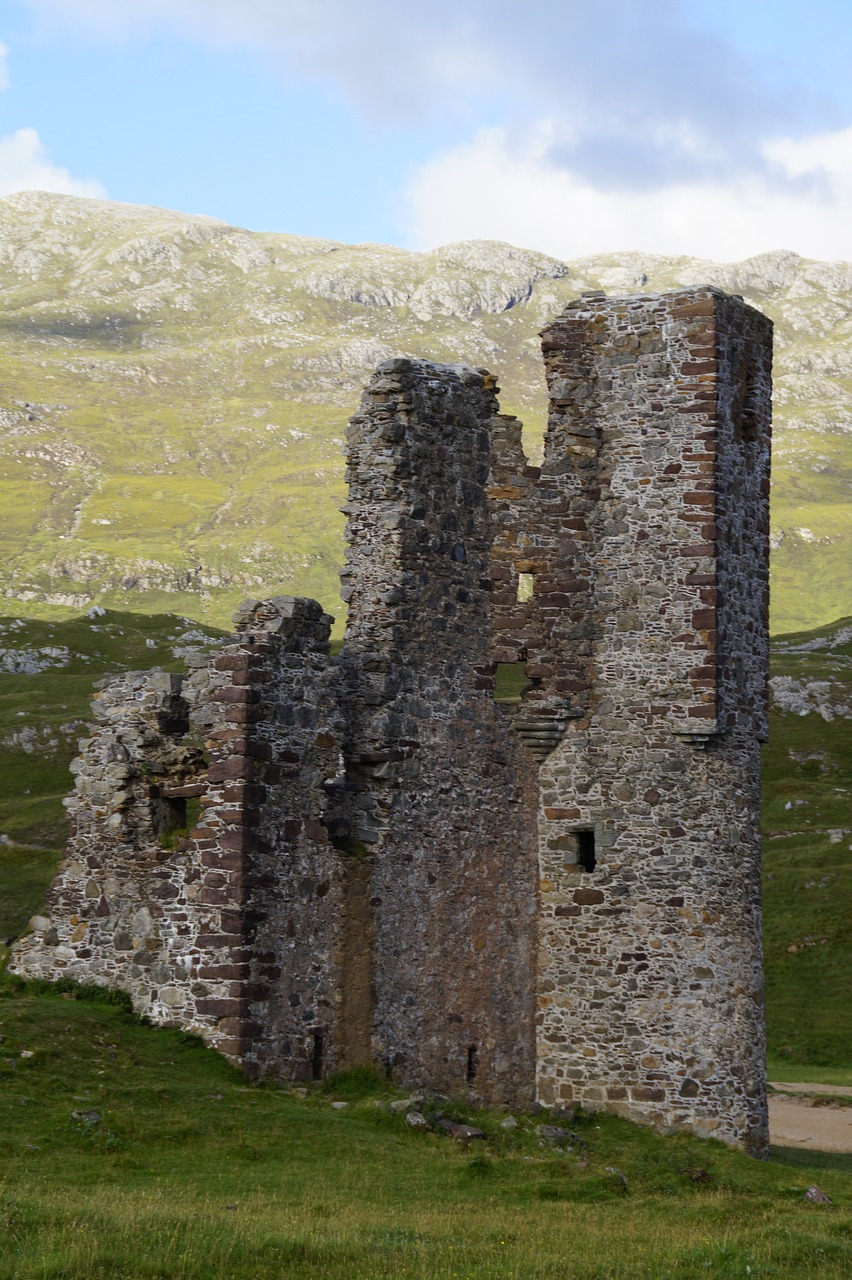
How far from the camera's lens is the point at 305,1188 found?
19.8 meters

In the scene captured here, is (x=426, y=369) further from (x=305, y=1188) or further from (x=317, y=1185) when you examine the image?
(x=305, y=1188)

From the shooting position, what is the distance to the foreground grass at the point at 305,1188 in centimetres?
1599

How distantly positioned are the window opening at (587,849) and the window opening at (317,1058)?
732 cm

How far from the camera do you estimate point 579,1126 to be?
94.2 feet

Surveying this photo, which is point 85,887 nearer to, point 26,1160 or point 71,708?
point 26,1160

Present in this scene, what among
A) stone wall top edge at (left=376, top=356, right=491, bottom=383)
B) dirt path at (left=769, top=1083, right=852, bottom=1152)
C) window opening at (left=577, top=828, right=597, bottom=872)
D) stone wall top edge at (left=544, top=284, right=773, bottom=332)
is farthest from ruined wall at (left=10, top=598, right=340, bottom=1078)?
dirt path at (left=769, top=1083, right=852, bottom=1152)

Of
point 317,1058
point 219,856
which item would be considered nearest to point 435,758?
point 219,856

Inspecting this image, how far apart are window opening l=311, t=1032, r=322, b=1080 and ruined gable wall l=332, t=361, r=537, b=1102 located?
1520 millimetres

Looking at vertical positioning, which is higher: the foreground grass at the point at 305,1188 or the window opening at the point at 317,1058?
the window opening at the point at 317,1058

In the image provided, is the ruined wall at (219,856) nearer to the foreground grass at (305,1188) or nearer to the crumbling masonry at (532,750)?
the crumbling masonry at (532,750)

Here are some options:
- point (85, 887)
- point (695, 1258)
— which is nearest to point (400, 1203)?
point (695, 1258)

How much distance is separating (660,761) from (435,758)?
174 inches

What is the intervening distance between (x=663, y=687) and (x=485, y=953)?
19.8 feet

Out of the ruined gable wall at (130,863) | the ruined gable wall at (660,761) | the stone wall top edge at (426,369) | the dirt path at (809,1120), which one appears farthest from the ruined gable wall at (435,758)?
the dirt path at (809,1120)
